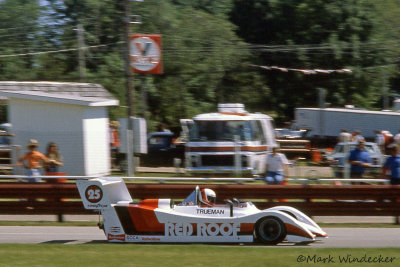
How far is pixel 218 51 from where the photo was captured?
35500mm

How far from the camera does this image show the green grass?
8.66m

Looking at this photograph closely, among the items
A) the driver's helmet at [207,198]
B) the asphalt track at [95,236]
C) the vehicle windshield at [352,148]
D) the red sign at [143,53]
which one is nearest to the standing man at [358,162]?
the asphalt track at [95,236]

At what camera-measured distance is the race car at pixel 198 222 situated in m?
10.3

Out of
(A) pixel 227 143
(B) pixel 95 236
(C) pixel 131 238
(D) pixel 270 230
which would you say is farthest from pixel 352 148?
(C) pixel 131 238

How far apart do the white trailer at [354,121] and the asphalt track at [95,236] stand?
17372mm

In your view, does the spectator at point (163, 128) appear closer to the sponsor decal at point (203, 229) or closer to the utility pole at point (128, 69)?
the utility pole at point (128, 69)

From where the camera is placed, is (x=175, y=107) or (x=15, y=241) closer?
(x=15, y=241)

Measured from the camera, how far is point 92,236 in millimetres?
11750

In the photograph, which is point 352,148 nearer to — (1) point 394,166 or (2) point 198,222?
(1) point 394,166

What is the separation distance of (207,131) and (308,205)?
8630 mm

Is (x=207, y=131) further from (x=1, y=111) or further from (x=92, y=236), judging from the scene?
(x=1, y=111)

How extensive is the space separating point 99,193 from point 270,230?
9.23 ft

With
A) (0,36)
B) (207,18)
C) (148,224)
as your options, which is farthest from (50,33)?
(148,224)

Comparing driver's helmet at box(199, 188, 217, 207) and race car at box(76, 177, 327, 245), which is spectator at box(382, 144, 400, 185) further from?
driver's helmet at box(199, 188, 217, 207)
